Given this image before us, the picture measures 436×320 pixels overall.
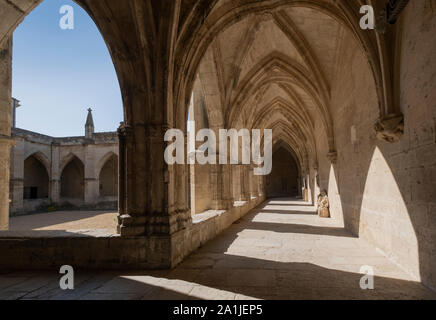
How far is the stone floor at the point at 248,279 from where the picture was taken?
9.11ft

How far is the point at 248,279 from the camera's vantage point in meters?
3.24

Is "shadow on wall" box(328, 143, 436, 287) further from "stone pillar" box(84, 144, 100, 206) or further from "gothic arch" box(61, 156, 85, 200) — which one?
"gothic arch" box(61, 156, 85, 200)

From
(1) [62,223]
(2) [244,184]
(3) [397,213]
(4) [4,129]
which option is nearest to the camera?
(3) [397,213]

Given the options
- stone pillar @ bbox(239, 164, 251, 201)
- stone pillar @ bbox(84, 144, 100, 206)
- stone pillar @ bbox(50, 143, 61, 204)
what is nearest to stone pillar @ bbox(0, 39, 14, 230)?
stone pillar @ bbox(239, 164, 251, 201)

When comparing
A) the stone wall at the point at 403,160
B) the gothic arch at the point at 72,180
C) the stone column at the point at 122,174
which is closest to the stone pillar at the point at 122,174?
the stone column at the point at 122,174

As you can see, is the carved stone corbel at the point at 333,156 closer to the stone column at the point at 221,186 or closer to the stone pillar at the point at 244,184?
the stone column at the point at 221,186

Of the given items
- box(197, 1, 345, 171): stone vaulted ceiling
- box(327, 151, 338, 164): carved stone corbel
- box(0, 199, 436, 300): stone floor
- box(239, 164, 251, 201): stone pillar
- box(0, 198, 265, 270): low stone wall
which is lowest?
box(0, 199, 436, 300): stone floor

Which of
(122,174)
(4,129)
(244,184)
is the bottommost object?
(244,184)

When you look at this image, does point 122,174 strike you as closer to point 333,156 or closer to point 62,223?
point 333,156

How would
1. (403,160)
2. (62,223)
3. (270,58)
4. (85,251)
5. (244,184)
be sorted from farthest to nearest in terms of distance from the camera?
1. (62,223)
2. (244,184)
3. (270,58)
4. (85,251)
5. (403,160)

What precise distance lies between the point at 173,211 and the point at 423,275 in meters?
3.09

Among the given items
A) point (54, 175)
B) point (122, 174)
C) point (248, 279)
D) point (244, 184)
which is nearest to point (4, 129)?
point (122, 174)

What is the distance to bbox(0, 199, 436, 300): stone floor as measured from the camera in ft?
9.11

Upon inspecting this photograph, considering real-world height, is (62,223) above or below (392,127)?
below
